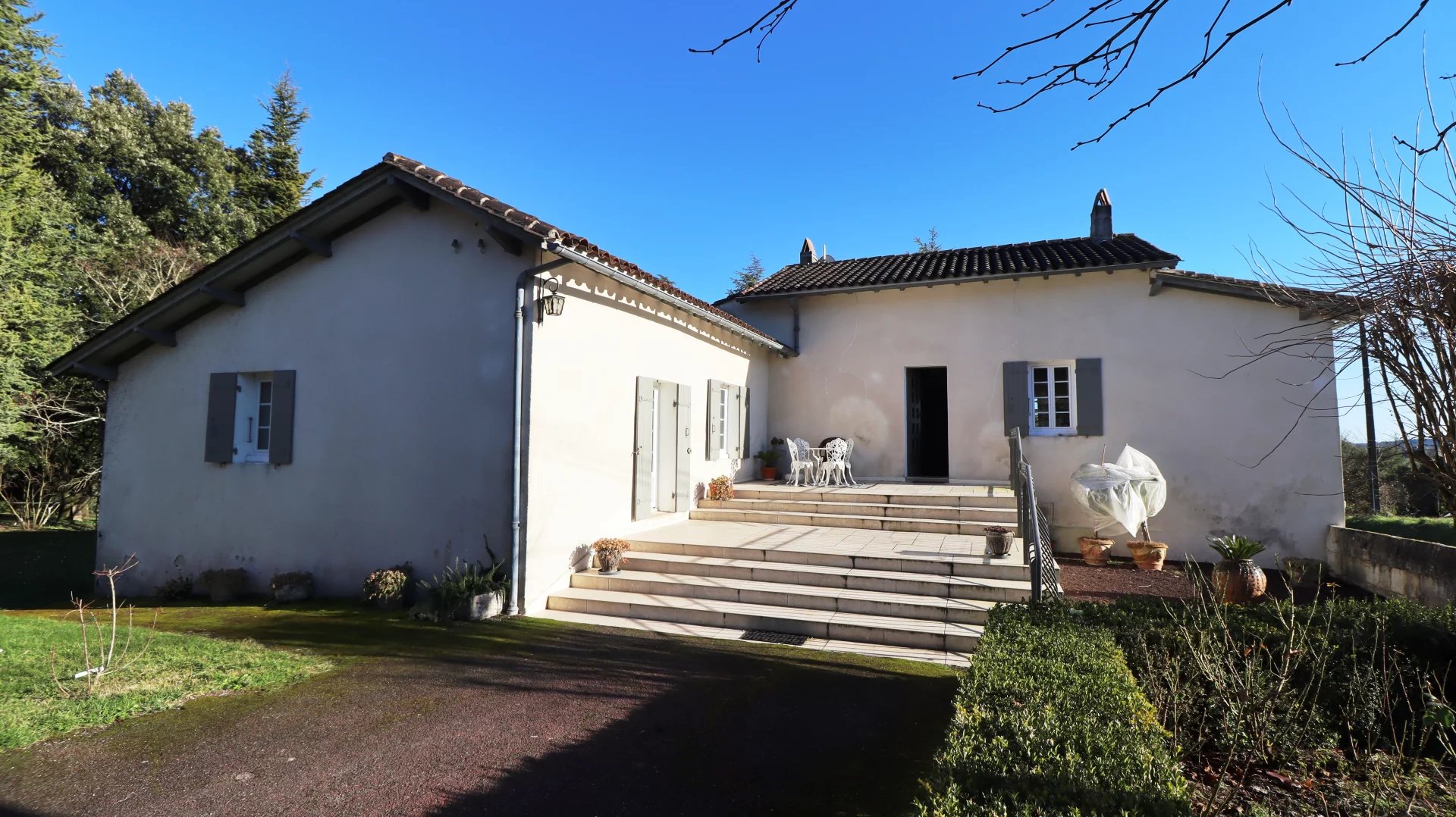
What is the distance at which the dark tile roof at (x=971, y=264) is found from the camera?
10.7 metres

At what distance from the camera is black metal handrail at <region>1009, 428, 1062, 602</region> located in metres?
5.67

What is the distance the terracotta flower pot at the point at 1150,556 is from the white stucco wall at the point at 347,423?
8530 mm

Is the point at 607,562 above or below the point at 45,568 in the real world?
above

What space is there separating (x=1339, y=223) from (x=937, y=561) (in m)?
4.89

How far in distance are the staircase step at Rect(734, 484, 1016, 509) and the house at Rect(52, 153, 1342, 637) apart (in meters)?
0.86

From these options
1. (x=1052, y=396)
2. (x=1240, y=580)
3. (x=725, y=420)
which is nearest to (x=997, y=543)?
(x=1240, y=580)

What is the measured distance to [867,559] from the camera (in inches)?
276

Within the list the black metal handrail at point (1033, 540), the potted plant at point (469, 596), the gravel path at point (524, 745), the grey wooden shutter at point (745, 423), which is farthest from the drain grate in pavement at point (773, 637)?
the grey wooden shutter at point (745, 423)

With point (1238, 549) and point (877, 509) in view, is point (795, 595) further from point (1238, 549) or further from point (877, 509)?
point (1238, 549)

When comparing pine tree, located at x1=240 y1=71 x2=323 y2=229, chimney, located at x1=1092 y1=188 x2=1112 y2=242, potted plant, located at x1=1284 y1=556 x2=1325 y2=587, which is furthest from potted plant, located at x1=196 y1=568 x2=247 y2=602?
pine tree, located at x1=240 y1=71 x2=323 y2=229

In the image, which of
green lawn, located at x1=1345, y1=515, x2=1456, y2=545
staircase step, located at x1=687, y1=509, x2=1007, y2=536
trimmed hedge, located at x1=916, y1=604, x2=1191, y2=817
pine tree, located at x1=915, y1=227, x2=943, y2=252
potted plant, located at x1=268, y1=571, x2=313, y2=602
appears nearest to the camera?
trimmed hedge, located at x1=916, y1=604, x2=1191, y2=817

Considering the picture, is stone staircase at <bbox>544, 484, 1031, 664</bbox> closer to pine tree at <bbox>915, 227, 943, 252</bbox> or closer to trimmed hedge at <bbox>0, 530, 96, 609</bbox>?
trimmed hedge at <bbox>0, 530, 96, 609</bbox>

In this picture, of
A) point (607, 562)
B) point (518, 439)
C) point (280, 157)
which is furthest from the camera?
point (280, 157)

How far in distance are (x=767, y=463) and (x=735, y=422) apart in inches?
55.8
